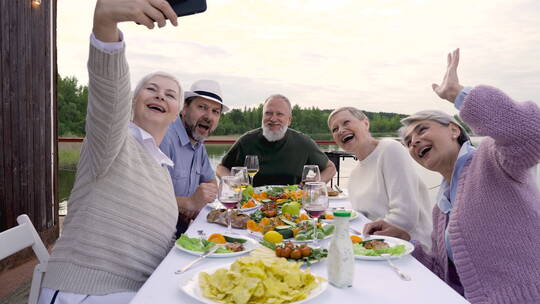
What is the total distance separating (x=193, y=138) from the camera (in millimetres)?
2910

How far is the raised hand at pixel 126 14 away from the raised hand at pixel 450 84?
3.33 ft

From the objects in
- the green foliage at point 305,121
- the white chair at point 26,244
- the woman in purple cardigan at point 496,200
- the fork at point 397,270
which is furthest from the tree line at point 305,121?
the fork at point 397,270

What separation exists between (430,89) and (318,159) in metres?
2.30

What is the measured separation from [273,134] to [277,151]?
6.8 inches

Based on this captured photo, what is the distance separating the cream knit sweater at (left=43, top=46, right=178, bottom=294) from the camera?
1186mm

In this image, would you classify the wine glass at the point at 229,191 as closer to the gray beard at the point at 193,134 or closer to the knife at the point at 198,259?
the knife at the point at 198,259

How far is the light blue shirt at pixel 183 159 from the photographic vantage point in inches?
103

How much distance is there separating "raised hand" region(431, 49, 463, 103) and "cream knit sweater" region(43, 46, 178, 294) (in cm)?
112

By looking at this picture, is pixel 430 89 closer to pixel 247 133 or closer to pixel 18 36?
pixel 247 133

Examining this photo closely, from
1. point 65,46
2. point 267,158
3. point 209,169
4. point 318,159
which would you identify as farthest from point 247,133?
point 65,46

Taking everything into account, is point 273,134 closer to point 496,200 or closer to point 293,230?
point 293,230

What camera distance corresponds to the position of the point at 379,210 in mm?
2260

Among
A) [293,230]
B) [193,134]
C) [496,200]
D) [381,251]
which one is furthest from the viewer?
[193,134]

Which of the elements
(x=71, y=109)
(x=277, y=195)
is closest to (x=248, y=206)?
(x=277, y=195)
